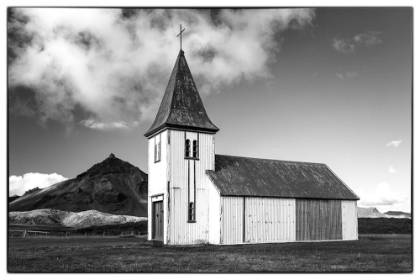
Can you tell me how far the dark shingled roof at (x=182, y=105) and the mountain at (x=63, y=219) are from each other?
2191 inches

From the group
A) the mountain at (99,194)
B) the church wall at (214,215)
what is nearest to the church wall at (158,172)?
the church wall at (214,215)

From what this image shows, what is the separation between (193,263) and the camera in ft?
69.8

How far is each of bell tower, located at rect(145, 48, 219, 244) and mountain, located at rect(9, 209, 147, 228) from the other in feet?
179

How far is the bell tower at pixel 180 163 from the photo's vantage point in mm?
31516

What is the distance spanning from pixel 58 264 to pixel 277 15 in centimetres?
1559

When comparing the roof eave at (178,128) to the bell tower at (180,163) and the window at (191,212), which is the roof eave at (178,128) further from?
the window at (191,212)

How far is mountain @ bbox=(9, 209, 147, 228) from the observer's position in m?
87.5

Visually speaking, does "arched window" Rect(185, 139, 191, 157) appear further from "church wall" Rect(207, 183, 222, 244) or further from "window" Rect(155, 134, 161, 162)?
"church wall" Rect(207, 183, 222, 244)

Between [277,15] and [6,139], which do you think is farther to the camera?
[277,15]

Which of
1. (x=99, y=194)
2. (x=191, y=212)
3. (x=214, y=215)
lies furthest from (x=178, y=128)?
(x=99, y=194)

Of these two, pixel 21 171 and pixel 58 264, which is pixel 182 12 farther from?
pixel 58 264

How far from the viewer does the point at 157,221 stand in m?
33.1

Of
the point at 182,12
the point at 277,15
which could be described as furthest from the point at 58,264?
the point at 277,15

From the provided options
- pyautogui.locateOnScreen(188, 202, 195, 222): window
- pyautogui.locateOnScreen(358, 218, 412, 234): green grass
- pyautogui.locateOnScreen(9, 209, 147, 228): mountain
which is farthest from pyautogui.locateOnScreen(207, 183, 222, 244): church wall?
pyautogui.locateOnScreen(9, 209, 147, 228): mountain
